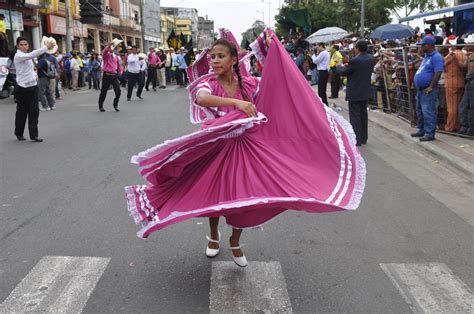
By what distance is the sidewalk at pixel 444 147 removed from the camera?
743 centimetres

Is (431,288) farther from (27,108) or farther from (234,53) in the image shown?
(27,108)

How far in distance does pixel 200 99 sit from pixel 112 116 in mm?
10229

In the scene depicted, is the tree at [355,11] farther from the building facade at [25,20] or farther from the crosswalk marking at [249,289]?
the crosswalk marking at [249,289]

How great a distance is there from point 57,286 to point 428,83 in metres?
7.09

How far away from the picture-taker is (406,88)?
38.3 feet

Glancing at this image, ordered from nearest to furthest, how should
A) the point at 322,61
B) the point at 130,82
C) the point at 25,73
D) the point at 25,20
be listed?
the point at 25,73 < the point at 322,61 < the point at 130,82 < the point at 25,20

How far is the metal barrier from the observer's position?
9367 millimetres

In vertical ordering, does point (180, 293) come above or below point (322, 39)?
below

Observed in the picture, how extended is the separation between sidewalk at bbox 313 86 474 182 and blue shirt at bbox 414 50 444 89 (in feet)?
3.24

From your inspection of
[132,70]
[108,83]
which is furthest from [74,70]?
[108,83]

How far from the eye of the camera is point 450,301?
3490mm

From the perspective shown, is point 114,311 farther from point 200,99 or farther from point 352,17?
point 352,17

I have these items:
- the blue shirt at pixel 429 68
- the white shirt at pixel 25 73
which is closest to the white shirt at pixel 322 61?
the blue shirt at pixel 429 68

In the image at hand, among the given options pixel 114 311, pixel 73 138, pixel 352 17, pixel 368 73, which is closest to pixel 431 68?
pixel 368 73
